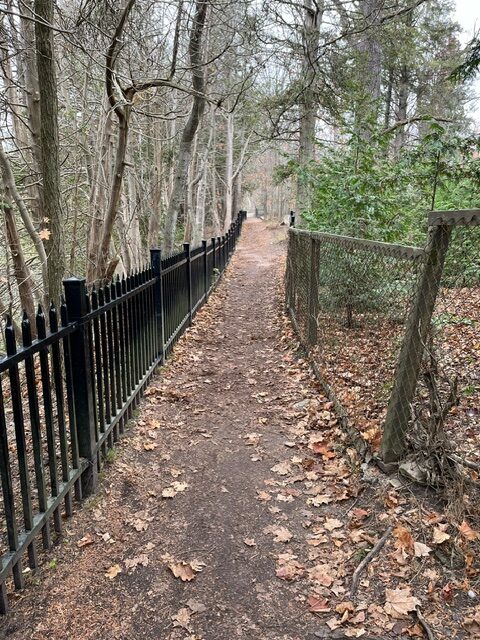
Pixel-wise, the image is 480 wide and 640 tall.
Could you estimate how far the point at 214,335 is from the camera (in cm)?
844

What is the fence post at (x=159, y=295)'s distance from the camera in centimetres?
568

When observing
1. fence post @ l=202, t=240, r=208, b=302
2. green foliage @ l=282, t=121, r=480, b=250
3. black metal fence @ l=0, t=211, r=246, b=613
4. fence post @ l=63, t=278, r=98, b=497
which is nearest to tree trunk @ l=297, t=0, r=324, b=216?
fence post @ l=202, t=240, r=208, b=302

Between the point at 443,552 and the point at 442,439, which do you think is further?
the point at 442,439

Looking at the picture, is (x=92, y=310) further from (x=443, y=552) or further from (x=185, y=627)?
(x=443, y=552)

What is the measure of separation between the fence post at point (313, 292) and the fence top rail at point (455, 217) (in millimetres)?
3100

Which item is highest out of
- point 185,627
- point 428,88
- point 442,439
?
point 428,88

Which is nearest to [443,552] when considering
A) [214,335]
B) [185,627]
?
[185,627]

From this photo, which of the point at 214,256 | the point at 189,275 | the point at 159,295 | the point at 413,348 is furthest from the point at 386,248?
the point at 214,256

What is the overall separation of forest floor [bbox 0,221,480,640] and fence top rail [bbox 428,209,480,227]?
70.6 inches

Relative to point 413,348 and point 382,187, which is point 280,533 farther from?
point 382,187

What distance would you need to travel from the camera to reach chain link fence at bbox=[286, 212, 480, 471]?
310 cm

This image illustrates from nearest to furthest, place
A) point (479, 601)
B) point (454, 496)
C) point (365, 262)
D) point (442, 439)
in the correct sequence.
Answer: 1. point (479, 601)
2. point (454, 496)
3. point (442, 439)
4. point (365, 262)

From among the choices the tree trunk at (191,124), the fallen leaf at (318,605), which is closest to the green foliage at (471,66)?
the tree trunk at (191,124)

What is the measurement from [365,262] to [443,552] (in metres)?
3.21
